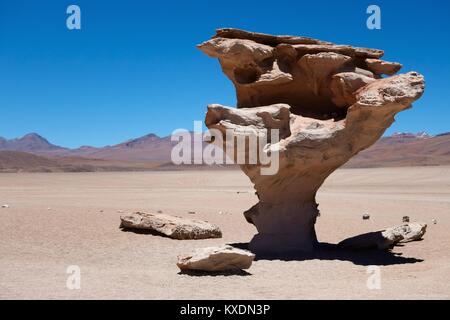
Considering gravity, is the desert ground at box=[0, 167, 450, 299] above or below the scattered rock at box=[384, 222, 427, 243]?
below

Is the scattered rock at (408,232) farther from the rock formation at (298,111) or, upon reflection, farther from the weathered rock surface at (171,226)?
the weathered rock surface at (171,226)

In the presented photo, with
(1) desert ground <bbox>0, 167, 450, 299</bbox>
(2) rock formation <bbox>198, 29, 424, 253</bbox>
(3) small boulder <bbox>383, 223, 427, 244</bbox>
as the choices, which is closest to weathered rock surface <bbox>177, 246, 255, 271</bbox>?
(1) desert ground <bbox>0, 167, 450, 299</bbox>

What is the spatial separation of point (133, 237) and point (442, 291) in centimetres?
749

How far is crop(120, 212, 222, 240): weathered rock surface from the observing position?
1273 cm

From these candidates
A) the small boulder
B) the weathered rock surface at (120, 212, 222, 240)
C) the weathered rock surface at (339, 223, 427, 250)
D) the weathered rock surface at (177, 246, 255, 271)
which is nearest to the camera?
the weathered rock surface at (177, 246, 255, 271)

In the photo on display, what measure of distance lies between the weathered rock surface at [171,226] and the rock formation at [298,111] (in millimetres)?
2158

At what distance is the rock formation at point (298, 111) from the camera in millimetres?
9938

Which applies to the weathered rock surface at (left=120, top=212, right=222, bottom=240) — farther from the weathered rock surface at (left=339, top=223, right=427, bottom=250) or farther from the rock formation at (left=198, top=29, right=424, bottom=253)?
the weathered rock surface at (left=339, top=223, right=427, bottom=250)

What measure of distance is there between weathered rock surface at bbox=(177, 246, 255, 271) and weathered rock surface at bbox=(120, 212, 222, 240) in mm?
4200

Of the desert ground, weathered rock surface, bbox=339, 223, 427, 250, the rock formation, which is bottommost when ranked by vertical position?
the desert ground

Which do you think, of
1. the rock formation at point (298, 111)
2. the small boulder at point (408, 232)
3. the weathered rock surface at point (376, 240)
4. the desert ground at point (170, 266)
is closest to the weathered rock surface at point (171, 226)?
the desert ground at point (170, 266)
